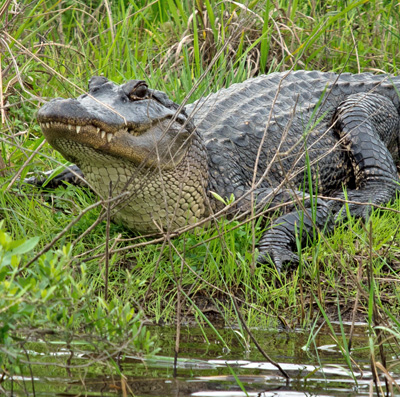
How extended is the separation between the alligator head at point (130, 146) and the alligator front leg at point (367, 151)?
1.27 metres

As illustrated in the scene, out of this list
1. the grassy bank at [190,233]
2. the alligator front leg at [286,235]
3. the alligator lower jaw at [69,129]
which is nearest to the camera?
the grassy bank at [190,233]

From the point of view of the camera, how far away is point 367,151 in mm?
5238

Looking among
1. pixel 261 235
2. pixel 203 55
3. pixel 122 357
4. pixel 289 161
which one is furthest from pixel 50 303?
pixel 203 55

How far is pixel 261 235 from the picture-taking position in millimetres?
4312

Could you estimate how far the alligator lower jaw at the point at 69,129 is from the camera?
138 inches

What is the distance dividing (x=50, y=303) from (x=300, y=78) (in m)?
3.95

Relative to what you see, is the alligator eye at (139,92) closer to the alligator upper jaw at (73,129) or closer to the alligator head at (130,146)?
the alligator head at (130,146)

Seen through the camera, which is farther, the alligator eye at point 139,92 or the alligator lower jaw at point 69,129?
the alligator eye at point 139,92

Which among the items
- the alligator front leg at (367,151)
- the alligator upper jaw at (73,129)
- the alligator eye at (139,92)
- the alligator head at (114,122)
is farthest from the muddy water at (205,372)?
the alligator front leg at (367,151)

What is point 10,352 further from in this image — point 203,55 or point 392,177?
point 203,55

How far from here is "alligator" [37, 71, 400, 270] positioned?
11.6 feet

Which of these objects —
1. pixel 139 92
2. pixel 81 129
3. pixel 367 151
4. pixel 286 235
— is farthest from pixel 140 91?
pixel 367 151

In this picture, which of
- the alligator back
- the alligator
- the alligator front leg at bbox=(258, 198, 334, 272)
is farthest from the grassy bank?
the alligator back

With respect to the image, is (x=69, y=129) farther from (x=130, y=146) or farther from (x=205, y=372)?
(x=205, y=372)
